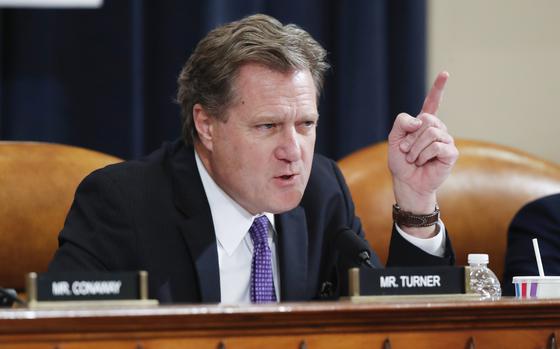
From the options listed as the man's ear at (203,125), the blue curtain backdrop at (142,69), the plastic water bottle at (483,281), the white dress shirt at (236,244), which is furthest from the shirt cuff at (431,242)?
the blue curtain backdrop at (142,69)

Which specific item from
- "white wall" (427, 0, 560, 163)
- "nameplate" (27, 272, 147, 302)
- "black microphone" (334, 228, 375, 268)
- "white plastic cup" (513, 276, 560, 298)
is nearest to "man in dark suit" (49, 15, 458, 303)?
"black microphone" (334, 228, 375, 268)

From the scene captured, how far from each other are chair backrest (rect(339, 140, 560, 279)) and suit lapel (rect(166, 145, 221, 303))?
66cm

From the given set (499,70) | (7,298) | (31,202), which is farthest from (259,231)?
(499,70)

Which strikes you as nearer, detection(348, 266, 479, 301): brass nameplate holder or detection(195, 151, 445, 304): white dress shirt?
detection(348, 266, 479, 301): brass nameplate holder

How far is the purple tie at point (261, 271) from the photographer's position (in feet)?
7.15

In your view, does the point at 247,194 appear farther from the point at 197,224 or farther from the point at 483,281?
the point at 483,281

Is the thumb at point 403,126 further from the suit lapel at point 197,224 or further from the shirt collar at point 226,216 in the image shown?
the suit lapel at point 197,224

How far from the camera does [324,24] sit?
3340mm

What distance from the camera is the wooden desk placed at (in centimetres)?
137

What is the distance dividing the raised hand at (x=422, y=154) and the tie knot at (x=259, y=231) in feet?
1.06

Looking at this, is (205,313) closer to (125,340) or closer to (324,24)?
(125,340)

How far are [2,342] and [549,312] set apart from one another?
829 millimetres

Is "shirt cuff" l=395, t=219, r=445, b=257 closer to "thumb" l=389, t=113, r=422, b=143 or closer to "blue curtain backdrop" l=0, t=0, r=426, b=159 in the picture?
"thumb" l=389, t=113, r=422, b=143

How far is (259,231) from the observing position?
2.28 m
